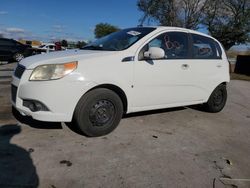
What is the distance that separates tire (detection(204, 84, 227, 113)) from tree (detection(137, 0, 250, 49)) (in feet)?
60.6

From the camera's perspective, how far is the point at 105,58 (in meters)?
4.21

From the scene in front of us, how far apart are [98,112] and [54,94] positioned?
2.42 feet

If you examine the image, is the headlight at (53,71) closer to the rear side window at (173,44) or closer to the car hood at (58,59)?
the car hood at (58,59)

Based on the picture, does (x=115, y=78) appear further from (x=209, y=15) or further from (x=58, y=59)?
(x=209, y=15)

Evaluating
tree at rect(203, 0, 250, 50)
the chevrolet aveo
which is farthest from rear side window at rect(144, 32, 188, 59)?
tree at rect(203, 0, 250, 50)

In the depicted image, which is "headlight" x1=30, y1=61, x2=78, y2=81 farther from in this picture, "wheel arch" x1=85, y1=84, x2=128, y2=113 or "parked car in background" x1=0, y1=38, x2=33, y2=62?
"parked car in background" x1=0, y1=38, x2=33, y2=62

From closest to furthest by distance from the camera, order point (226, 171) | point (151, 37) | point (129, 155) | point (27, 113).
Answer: point (226, 171) → point (129, 155) → point (27, 113) → point (151, 37)

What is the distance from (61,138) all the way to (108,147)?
0.73m

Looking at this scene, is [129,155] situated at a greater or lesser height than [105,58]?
lesser

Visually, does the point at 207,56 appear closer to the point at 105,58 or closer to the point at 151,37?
the point at 151,37

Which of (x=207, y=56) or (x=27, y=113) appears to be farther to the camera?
(x=207, y=56)

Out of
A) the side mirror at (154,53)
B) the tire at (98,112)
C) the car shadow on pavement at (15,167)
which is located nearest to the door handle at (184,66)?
the side mirror at (154,53)

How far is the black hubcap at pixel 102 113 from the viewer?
4246 millimetres

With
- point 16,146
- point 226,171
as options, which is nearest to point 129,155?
Answer: point 226,171
